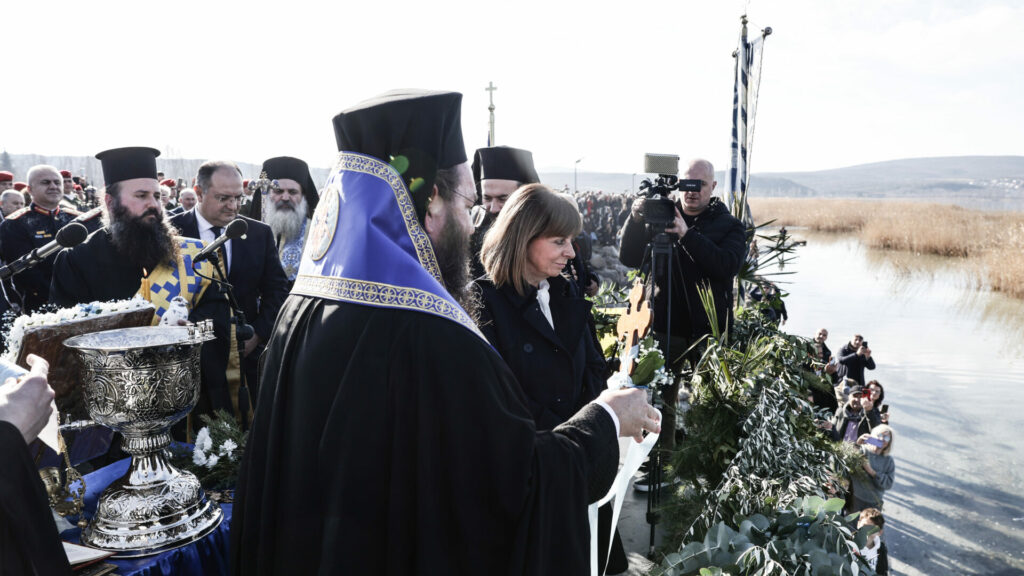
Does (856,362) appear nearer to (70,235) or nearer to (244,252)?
(244,252)

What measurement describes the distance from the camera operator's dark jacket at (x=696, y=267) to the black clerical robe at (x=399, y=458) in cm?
306

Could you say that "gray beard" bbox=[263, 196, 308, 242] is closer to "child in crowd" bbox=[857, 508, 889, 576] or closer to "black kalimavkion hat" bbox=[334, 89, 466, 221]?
"black kalimavkion hat" bbox=[334, 89, 466, 221]

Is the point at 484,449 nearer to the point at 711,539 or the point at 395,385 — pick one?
the point at 395,385

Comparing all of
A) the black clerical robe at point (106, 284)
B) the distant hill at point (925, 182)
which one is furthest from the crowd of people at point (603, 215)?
the distant hill at point (925, 182)

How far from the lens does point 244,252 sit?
14.3 feet

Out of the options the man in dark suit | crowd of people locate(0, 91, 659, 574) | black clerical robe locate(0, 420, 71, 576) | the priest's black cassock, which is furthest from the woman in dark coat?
the man in dark suit

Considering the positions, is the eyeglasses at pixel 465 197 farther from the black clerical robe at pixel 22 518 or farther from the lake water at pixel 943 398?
the lake water at pixel 943 398

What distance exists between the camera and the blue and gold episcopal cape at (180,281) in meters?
→ 3.60

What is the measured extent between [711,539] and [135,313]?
238cm

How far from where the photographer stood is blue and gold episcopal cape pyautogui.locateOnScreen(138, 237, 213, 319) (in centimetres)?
360

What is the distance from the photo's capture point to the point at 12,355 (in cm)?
214

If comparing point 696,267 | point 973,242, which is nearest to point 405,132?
point 696,267

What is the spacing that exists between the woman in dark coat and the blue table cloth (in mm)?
1209

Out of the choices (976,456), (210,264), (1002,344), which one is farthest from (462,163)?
(1002,344)
